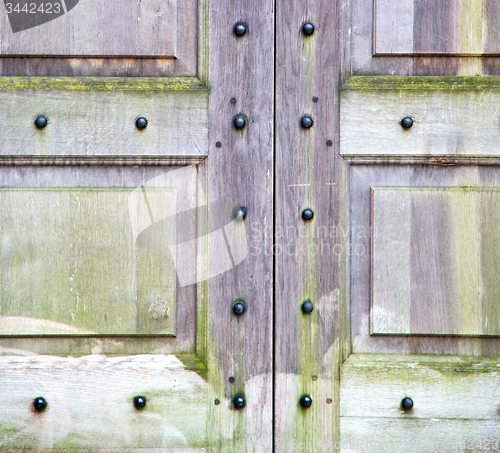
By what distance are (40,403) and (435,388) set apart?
2.74 ft

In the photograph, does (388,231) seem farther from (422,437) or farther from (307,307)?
(422,437)

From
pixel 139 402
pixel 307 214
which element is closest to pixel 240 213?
pixel 307 214

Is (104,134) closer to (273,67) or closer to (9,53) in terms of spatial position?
(9,53)

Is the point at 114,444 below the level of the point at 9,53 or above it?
below

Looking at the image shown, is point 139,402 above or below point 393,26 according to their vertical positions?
→ below

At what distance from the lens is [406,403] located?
0.93 metres

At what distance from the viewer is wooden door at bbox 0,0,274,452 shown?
93 centimetres

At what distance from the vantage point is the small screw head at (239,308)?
0.93 m

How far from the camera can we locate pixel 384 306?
94 cm

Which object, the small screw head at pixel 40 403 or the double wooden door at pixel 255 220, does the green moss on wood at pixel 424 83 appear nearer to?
the double wooden door at pixel 255 220

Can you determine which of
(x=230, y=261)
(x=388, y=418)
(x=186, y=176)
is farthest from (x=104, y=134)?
(x=388, y=418)

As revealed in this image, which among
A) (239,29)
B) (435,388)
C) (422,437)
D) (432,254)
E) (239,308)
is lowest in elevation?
(422,437)

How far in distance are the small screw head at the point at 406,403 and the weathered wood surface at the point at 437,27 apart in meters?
0.74

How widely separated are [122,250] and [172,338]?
22 cm
